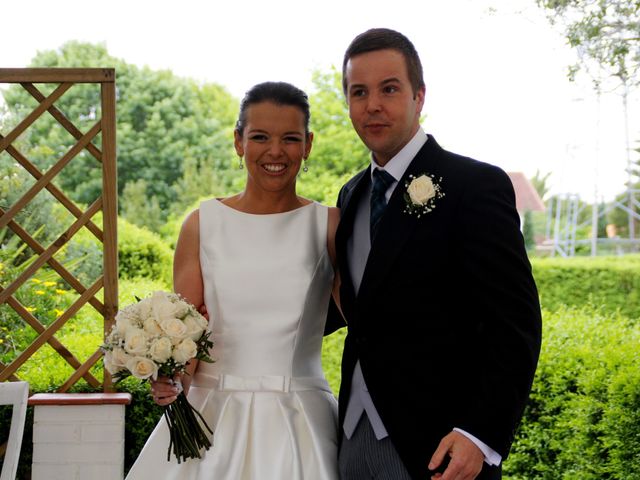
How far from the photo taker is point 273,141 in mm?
2518

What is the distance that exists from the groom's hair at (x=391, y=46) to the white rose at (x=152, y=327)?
882 mm

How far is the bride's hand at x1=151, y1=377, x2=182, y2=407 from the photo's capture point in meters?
2.28

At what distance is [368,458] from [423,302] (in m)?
0.43

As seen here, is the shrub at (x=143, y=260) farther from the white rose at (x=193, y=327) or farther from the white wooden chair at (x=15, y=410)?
the white rose at (x=193, y=327)

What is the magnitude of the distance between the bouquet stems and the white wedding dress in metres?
0.07

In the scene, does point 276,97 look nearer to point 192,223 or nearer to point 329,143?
point 192,223

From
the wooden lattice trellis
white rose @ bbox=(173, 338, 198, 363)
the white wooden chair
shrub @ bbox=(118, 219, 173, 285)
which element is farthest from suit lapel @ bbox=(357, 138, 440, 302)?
shrub @ bbox=(118, 219, 173, 285)

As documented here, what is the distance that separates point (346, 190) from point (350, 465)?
0.86 m

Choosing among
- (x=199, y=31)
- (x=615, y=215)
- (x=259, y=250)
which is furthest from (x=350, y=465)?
(x=615, y=215)

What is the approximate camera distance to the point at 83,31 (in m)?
35.0

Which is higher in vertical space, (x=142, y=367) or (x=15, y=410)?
(x=142, y=367)

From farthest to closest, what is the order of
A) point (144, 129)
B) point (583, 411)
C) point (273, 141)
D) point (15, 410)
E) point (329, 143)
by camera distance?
A: point (144, 129)
point (329, 143)
point (583, 411)
point (15, 410)
point (273, 141)

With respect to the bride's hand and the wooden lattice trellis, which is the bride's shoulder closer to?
the bride's hand

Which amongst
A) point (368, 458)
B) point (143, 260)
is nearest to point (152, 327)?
point (368, 458)
